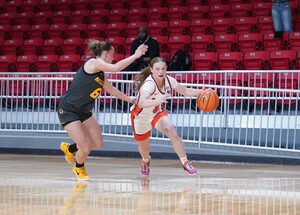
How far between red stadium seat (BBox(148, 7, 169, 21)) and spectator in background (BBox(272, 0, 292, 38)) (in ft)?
13.0

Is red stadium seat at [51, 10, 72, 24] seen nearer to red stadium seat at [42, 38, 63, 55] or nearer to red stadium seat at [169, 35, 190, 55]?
red stadium seat at [42, 38, 63, 55]

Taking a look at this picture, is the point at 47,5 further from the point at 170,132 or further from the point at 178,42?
the point at 170,132

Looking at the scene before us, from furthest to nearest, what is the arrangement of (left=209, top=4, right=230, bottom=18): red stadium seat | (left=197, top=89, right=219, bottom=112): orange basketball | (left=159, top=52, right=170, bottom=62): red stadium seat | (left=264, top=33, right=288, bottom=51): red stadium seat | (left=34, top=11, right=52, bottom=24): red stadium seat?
(left=34, top=11, right=52, bottom=24): red stadium seat → (left=209, top=4, right=230, bottom=18): red stadium seat → (left=159, top=52, right=170, bottom=62): red stadium seat → (left=264, top=33, right=288, bottom=51): red stadium seat → (left=197, top=89, right=219, bottom=112): orange basketball

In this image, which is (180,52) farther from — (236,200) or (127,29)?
(236,200)

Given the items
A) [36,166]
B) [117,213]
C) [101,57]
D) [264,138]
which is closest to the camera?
[117,213]

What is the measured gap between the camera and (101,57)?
9750 millimetres

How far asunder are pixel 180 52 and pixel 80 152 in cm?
664

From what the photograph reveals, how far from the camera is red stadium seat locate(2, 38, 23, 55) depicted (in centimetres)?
1998

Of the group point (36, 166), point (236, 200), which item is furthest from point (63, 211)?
point (36, 166)

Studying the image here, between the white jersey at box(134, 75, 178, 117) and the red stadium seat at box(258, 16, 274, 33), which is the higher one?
the red stadium seat at box(258, 16, 274, 33)

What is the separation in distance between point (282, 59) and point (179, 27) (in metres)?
3.95

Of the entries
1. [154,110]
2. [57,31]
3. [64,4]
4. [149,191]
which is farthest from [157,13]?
[149,191]

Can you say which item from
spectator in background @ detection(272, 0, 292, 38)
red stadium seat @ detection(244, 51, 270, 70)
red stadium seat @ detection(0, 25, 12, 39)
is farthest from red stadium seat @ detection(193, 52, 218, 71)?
red stadium seat @ detection(0, 25, 12, 39)

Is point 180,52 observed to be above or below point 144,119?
above
